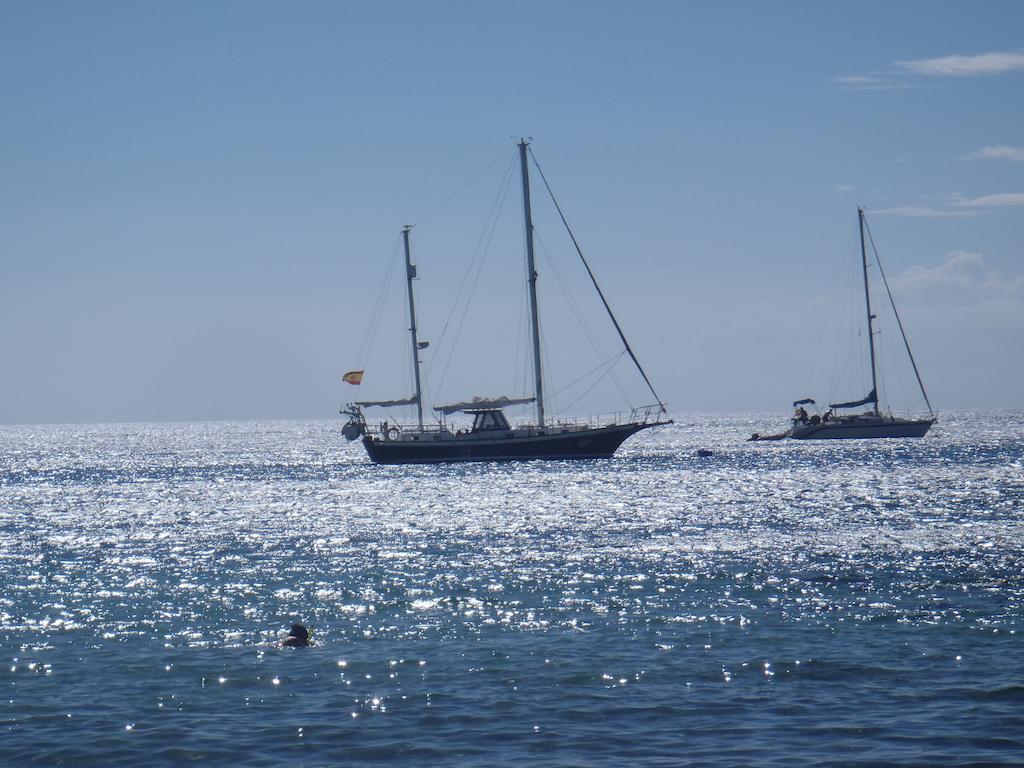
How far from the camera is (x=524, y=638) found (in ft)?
86.4

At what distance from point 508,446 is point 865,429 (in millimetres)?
52299

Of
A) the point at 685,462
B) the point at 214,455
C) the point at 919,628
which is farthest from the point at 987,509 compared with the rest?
the point at 214,455

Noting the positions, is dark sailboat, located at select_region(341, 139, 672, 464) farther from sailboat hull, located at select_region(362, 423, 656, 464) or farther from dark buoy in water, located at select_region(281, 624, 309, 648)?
dark buoy in water, located at select_region(281, 624, 309, 648)

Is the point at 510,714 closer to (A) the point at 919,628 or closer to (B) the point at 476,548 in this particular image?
(A) the point at 919,628

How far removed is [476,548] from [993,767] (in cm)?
2921

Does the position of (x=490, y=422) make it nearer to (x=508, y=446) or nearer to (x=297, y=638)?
(x=508, y=446)

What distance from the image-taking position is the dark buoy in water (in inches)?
1020

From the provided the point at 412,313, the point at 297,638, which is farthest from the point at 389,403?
the point at 297,638

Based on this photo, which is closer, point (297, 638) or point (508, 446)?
point (297, 638)

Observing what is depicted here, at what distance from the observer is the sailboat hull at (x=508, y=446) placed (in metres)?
99.2

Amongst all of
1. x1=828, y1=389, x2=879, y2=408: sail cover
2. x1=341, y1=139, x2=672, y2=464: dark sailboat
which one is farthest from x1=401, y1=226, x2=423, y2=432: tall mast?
x1=828, y1=389, x2=879, y2=408: sail cover

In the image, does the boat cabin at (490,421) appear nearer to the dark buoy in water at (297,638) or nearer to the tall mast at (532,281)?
the tall mast at (532,281)

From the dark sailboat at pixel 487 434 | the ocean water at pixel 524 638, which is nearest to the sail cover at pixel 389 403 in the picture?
the dark sailboat at pixel 487 434

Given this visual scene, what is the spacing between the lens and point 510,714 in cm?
2016
